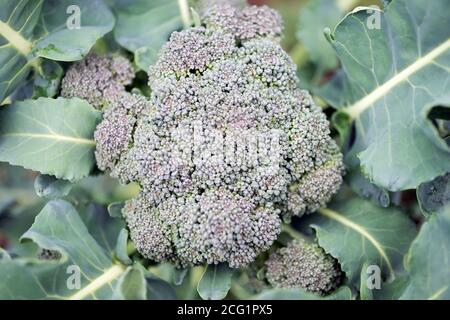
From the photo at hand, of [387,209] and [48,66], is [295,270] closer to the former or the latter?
[387,209]

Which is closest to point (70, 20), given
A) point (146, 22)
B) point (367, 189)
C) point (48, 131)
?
point (146, 22)

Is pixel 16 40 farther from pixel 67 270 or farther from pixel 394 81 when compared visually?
pixel 394 81

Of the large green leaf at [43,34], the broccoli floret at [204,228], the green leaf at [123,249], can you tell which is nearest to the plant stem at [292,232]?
the broccoli floret at [204,228]

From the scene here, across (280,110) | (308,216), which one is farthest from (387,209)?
(280,110)

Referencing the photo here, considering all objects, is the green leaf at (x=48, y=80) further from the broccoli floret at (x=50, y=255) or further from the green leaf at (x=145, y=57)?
the broccoli floret at (x=50, y=255)

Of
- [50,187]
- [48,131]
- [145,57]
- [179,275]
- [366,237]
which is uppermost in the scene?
[145,57]
